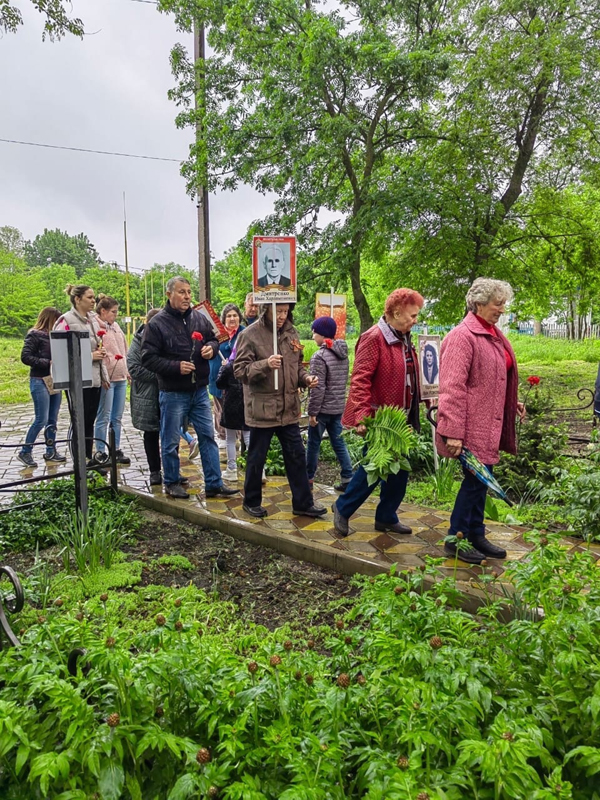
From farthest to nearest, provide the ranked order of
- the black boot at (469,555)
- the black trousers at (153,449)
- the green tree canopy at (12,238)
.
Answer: the green tree canopy at (12,238), the black trousers at (153,449), the black boot at (469,555)

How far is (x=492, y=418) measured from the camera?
3994 millimetres

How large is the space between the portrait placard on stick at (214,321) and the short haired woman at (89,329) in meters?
1.23

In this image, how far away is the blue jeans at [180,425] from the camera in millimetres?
5539

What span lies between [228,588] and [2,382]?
56.5ft

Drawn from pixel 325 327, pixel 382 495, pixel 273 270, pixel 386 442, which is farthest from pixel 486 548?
pixel 273 270

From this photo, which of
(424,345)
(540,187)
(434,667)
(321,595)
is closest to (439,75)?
(540,187)

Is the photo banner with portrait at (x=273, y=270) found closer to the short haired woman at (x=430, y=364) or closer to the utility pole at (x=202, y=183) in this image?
the short haired woman at (x=430, y=364)

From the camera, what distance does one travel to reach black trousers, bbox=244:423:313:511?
16.4ft

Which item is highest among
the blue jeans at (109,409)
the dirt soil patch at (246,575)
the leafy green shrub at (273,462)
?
the blue jeans at (109,409)

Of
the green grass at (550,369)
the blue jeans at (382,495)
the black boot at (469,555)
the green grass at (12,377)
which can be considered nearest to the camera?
the black boot at (469,555)

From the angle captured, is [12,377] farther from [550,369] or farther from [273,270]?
[550,369]

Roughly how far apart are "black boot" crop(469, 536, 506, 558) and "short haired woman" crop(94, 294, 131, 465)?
447 cm

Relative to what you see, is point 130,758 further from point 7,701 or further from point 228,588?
point 228,588

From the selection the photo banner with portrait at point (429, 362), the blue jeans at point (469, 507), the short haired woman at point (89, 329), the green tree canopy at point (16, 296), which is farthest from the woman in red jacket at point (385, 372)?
the green tree canopy at point (16, 296)
